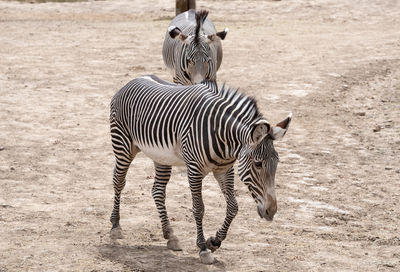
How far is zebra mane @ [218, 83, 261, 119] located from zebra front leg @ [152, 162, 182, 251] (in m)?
1.18

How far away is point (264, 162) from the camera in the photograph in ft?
20.6

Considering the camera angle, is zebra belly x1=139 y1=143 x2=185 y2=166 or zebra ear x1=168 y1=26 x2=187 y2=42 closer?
zebra belly x1=139 y1=143 x2=185 y2=166

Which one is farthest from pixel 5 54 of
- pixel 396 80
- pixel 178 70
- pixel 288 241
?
pixel 288 241

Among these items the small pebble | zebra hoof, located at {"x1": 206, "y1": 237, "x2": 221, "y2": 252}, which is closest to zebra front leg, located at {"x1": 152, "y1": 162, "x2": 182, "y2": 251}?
zebra hoof, located at {"x1": 206, "y1": 237, "x2": 221, "y2": 252}

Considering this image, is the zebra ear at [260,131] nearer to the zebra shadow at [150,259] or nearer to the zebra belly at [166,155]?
the zebra belly at [166,155]

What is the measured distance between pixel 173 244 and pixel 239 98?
1.65 m

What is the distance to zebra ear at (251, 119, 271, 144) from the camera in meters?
6.20

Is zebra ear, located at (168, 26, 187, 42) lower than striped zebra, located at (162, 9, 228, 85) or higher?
higher

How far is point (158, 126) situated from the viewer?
7.30 meters

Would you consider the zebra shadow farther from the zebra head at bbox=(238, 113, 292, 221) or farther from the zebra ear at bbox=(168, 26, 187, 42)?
the zebra ear at bbox=(168, 26, 187, 42)

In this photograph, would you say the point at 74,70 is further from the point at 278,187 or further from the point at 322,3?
the point at 322,3

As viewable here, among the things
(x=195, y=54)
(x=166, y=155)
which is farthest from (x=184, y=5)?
(x=166, y=155)

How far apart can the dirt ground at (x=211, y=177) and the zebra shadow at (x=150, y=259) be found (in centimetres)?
2

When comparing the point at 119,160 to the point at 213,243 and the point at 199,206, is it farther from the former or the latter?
the point at 213,243
